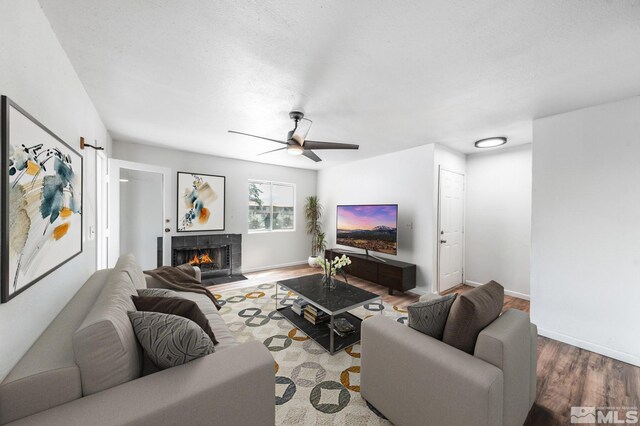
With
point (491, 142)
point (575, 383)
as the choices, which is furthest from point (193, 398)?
point (491, 142)

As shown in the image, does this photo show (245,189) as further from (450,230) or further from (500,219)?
(500,219)

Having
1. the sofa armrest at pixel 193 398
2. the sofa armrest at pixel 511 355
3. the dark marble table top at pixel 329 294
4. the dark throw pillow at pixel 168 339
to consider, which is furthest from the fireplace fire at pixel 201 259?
the sofa armrest at pixel 511 355

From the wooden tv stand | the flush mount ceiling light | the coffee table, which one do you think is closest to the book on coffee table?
the coffee table

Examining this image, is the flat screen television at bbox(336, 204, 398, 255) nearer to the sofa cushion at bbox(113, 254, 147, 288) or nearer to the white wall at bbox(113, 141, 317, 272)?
the white wall at bbox(113, 141, 317, 272)

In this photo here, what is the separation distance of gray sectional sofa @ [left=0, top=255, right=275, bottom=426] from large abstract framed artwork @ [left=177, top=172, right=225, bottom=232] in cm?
327

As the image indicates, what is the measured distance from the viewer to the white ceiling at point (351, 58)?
135 cm

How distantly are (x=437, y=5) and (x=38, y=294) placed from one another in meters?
2.58

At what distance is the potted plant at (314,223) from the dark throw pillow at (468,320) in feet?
14.3

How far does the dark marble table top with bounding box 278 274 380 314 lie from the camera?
92.0 inches

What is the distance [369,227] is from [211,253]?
10.1 ft

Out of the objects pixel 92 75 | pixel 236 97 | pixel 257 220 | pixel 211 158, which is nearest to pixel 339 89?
pixel 236 97

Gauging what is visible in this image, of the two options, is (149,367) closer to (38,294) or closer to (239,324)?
(38,294)

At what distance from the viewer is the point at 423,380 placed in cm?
131

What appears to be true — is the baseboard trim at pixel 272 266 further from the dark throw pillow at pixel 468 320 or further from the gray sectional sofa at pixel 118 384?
the dark throw pillow at pixel 468 320
